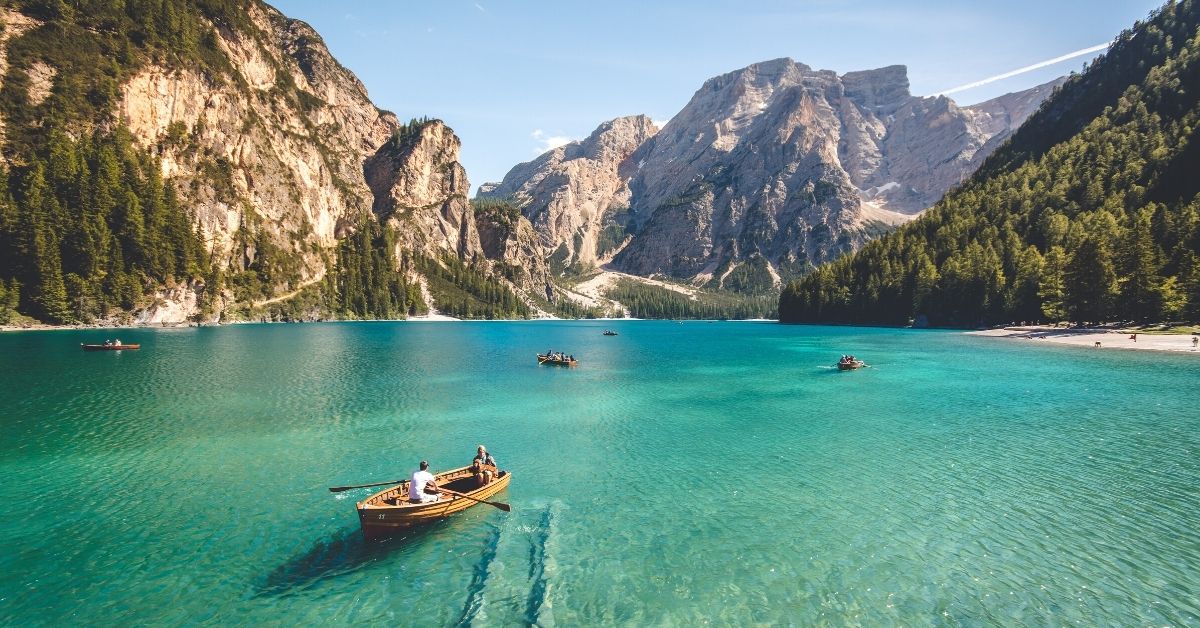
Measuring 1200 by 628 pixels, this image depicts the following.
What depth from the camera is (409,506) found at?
21.9 metres

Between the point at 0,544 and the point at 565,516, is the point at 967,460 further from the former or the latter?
the point at 0,544

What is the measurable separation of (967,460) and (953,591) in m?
17.9

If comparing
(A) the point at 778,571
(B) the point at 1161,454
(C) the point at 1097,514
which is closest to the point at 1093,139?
(B) the point at 1161,454

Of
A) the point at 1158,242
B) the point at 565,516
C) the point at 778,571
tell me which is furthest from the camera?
the point at 1158,242

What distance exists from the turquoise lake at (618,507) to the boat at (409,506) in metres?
0.66

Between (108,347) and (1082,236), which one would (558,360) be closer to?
(108,347)

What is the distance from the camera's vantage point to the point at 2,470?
2852 cm

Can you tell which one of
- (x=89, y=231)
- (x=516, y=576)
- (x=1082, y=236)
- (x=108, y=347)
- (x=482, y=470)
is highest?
(x=89, y=231)

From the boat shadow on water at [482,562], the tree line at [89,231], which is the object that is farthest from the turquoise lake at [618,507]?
the tree line at [89,231]

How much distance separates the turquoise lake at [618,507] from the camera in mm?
16844

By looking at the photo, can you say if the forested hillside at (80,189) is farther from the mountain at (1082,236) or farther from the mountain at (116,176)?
the mountain at (1082,236)

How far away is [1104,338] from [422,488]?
A: 5031 inches

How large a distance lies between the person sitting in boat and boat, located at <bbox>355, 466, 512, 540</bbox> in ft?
1.05

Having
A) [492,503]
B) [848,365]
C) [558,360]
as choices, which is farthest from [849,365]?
[492,503]
